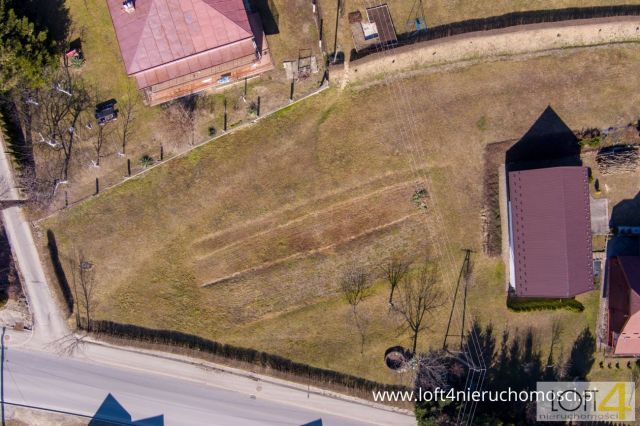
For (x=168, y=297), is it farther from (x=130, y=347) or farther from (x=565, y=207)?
(x=565, y=207)

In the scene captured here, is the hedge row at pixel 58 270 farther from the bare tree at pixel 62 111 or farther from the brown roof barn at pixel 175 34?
the brown roof barn at pixel 175 34

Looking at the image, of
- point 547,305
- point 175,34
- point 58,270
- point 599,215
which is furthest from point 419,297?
point 58,270

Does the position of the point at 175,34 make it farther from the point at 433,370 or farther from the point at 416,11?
the point at 433,370

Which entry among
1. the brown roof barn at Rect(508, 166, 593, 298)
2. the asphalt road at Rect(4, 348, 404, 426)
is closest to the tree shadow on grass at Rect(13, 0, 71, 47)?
the asphalt road at Rect(4, 348, 404, 426)

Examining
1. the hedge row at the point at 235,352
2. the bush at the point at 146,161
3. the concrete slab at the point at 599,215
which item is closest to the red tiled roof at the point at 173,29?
the bush at the point at 146,161

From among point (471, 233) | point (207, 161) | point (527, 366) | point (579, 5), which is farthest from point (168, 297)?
point (579, 5)

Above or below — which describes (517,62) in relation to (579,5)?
below
